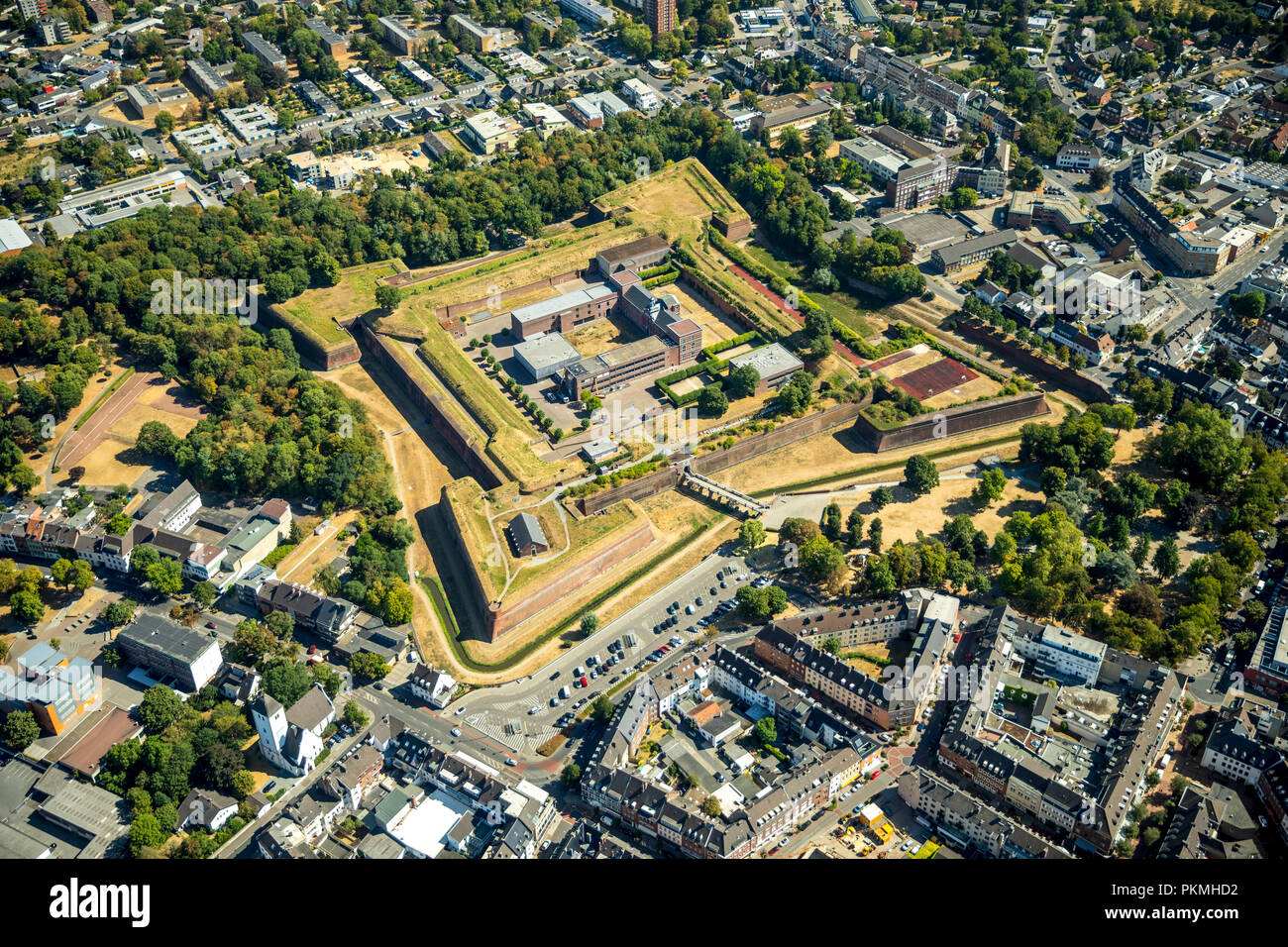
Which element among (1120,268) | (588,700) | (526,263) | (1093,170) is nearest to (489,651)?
(588,700)

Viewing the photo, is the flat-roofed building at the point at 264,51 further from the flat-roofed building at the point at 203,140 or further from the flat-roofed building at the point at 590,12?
the flat-roofed building at the point at 590,12

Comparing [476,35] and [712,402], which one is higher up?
[476,35]

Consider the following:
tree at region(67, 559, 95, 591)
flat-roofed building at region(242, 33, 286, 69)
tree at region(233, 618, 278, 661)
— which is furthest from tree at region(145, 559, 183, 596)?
flat-roofed building at region(242, 33, 286, 69)

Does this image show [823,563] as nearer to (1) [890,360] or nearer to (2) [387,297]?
(1) [890,360]

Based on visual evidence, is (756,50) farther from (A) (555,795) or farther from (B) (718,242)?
(A) (555,795)

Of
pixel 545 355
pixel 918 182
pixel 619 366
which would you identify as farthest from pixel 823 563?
pixel 918 182

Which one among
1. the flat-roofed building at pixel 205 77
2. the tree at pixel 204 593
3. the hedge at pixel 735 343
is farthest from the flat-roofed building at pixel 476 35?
the tree at pixel 204 593
